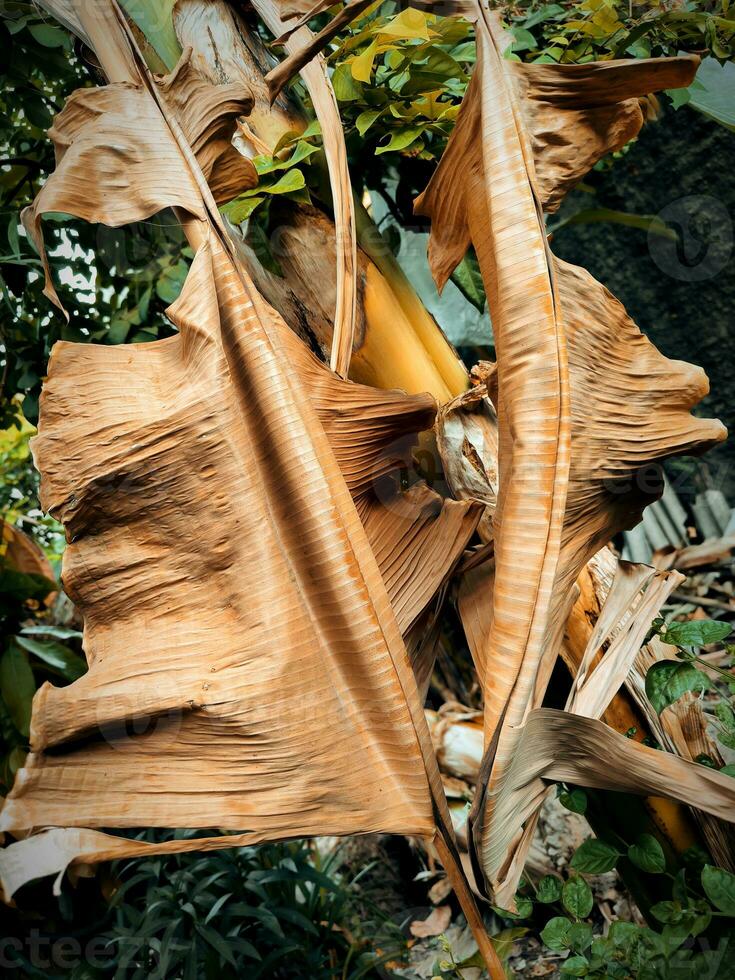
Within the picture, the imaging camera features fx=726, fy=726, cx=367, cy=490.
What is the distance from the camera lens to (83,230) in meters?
1.13

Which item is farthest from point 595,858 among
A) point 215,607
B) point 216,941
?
point 216,941

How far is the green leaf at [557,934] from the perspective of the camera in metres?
0.69

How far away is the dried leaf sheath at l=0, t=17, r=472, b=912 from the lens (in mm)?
560

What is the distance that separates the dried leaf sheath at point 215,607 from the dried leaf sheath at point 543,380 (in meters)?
0.10

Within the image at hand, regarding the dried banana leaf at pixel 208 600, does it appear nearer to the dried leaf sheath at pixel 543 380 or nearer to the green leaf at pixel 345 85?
the dried leaf sheath at pixel 543 380

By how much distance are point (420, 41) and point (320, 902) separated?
1375 mm

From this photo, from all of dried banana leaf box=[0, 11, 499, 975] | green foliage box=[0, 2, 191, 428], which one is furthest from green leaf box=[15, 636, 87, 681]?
dried banana leaf box=[0, 11, 499, 975]

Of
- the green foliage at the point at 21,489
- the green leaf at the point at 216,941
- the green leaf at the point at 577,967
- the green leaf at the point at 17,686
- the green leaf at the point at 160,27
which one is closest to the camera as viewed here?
the green leaf at the point at 577,967

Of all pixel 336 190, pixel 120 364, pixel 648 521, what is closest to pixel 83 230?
pixel 336 190

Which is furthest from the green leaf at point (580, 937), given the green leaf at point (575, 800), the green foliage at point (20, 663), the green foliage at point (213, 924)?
the green foliage at point (20, 663)

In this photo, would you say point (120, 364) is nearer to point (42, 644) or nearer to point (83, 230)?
point (83, 230)

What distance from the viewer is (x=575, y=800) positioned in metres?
0.74

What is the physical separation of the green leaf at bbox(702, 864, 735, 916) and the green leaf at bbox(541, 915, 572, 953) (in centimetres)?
14

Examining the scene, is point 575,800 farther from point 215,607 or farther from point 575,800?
point 215,607
